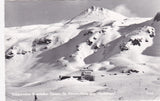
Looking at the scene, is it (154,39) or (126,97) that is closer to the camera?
(126,97)

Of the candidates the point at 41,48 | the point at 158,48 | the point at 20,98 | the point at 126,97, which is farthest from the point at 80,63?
the point at 20,98

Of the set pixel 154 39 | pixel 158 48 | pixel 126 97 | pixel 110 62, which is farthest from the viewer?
pixel 154 39

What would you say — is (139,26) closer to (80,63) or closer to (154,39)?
(154,39)

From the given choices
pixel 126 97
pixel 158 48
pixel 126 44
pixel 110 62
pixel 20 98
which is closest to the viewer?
pixel 20 98
